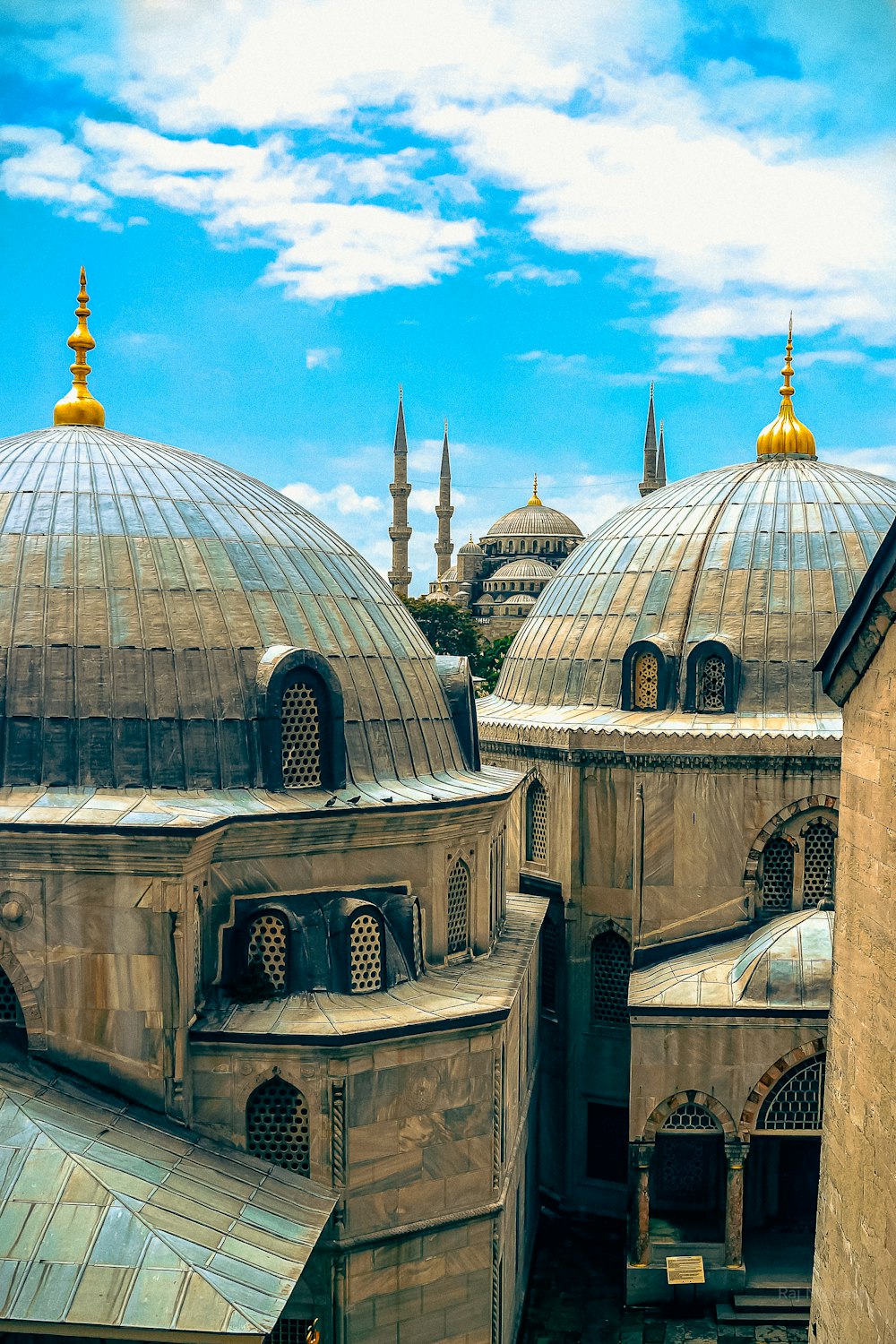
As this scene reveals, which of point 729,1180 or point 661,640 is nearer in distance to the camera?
point 729,1180

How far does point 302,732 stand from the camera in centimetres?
1853

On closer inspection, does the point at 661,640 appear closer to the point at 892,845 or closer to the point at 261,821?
the point at 261,821

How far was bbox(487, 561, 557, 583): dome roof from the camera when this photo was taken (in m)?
88.0

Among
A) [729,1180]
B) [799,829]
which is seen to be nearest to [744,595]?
[799,829]

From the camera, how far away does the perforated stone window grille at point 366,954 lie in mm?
17891

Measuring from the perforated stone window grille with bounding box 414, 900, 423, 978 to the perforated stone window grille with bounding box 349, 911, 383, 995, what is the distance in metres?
0.78

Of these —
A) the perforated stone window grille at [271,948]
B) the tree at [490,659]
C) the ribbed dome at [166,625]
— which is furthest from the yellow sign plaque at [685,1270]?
the tree at [490,659]

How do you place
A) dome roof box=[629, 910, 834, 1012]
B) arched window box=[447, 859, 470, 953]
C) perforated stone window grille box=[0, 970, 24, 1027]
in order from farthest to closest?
dome roof box=[629, 910, 834, 1012]
arched window box=[447, 859, 470, 953]
perforated stone window grille box=[0, 970, 24, 1027]

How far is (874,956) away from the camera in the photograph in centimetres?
1046

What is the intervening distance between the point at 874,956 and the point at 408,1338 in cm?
989

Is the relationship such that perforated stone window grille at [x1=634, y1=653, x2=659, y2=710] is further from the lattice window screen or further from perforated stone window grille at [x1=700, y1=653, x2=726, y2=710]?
the lattice window screen

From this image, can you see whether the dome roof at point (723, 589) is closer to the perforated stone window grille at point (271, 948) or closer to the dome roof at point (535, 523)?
the perforated stone window grille at point (271, 948)

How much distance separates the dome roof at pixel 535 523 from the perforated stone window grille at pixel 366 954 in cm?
7544

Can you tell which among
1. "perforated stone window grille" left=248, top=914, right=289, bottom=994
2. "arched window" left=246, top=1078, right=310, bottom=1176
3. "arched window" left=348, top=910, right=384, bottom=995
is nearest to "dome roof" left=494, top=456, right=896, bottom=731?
"arched window" left=348, top=910, right=384, bottom=995
